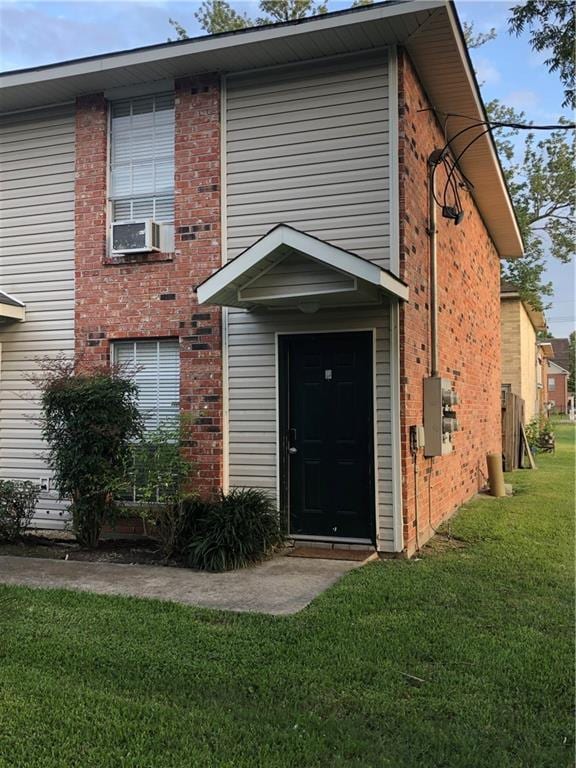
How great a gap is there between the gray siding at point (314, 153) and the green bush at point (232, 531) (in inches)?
112

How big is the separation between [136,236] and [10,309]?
1902 mm

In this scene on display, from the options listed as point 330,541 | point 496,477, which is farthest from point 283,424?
point 496,477

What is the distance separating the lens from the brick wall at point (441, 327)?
7086 mm

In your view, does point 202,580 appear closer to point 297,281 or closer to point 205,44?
point 297,281

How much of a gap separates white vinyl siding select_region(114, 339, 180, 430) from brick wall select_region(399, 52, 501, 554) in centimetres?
274

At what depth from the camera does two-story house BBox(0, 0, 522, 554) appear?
696 cm

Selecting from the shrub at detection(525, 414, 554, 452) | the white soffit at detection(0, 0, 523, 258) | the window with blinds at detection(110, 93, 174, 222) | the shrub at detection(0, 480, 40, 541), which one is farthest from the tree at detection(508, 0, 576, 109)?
the shrub at detection(525, 414, 554, 452)

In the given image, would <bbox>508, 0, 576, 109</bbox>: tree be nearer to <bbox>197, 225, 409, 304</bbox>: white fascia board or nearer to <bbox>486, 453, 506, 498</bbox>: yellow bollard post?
<bbox>197, 225, 409, 304</bbox>: white fascia board

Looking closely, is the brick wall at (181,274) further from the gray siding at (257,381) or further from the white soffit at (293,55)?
the white soffit at (293,55)

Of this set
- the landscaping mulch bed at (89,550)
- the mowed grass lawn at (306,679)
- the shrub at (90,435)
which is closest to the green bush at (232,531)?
the landscaping mulch bed at (89,550)

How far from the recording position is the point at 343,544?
7.12 meters

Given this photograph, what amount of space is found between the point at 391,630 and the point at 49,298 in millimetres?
6099

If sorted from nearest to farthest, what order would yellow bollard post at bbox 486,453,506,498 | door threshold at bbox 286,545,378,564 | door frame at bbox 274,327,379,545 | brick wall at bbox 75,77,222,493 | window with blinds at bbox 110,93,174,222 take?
door threshold at bbox 286,545,378,564
door frame at bbox 274,327,379,545
brick wall at bbox 75,77,222,493
window with blinds at bbox 110,93,174,222
yellow bollard post at bbox 486,453,506,498

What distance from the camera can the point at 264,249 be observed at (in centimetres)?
637
